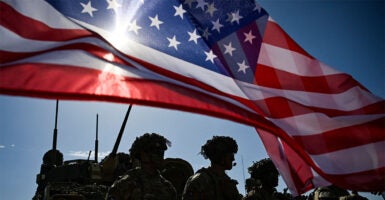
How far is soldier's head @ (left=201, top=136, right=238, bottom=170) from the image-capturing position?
448 centimetres

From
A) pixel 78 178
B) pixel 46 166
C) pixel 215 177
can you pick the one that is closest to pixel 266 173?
pixel 215 177

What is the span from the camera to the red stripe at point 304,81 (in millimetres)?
3758

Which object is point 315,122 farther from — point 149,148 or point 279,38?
point 149,148

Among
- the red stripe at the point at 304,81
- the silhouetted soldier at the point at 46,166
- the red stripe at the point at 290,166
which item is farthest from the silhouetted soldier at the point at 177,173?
the silhouetted soldier at the point at 46,166

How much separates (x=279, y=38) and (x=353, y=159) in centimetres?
141

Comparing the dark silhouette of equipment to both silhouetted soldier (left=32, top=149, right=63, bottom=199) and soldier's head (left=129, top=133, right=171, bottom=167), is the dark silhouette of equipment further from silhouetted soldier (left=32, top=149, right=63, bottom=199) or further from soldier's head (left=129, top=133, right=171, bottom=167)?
soldier's head (left=129, top=133, right=171, bottom=167)

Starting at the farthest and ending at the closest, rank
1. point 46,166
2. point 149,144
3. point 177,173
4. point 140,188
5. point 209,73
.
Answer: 1. point 46,166
2. point 177,173
3. point 149,144
4. point 140,188
5. point 209,73

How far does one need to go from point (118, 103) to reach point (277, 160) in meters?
2.17

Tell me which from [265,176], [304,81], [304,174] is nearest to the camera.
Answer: [304,81]

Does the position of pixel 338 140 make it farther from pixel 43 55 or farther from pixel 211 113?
pixel 43 55

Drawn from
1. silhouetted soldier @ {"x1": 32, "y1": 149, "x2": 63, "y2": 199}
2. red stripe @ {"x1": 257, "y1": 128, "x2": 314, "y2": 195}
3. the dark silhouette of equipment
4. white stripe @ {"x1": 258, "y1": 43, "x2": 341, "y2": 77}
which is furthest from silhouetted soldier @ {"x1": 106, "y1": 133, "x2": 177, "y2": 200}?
silhouetted soldier @ {"x1": 32, "y1": 149, "x2": 63, "y2": 199}

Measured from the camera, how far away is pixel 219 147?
14.8 ft

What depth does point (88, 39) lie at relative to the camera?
2.79m

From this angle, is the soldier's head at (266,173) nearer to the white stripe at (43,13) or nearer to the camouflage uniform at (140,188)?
the camouflage uniform at (140,188)
